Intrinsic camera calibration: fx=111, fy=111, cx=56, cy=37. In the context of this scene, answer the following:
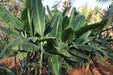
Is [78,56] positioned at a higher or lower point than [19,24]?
lower

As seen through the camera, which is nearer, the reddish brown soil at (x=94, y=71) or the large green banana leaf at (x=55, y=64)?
the large green banana leaf at (x=55, y=64)

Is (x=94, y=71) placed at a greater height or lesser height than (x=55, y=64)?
lesser

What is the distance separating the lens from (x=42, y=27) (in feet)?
7.01

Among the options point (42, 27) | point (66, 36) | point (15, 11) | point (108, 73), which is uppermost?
point (15, 11)

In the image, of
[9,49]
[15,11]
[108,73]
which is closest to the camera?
[9,49]

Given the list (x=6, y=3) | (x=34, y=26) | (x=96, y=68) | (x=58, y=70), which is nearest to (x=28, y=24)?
(x=34, y=26)

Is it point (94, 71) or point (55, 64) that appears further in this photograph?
point (94, 71)

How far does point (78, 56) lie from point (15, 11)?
4.79 metres

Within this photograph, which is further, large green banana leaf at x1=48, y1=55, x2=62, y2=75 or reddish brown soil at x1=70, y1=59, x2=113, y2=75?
reddish brown soil at x1=70, y1=59, x2=113, y2=75

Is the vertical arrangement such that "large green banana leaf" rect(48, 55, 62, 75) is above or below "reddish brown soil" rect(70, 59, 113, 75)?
above

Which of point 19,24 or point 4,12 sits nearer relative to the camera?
point 4,12

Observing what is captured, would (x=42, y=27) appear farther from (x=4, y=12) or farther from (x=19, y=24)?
(x=4, y=12)

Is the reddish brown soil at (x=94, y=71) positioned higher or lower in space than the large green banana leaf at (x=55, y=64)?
lower

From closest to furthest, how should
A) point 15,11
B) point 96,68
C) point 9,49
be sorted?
point 9,49 → point 96,68 → point 15,11
